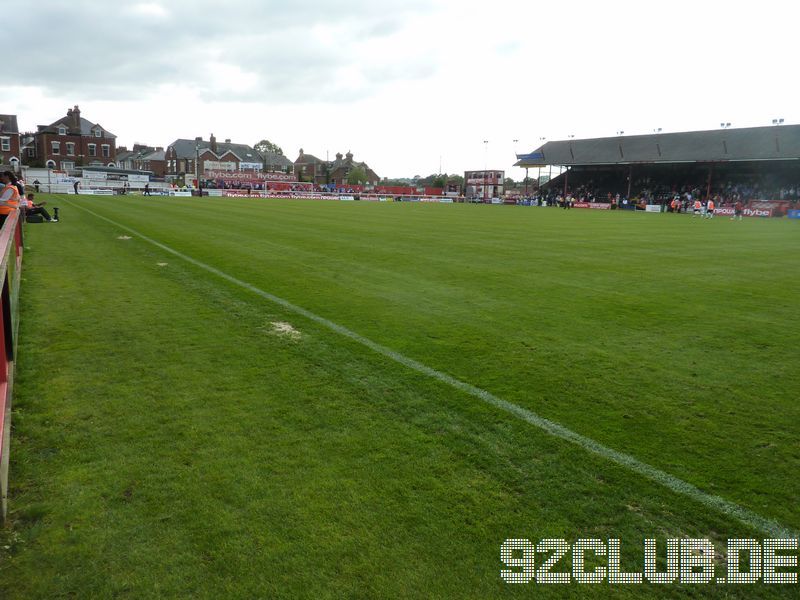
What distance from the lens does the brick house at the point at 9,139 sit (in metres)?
83.1

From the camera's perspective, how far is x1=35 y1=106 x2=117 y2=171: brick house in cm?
8938

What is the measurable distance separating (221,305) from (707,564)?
22.2ft

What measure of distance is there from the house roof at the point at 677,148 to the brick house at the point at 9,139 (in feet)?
248

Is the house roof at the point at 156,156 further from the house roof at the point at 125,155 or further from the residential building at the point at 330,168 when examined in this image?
the residential building at the point at 330,168

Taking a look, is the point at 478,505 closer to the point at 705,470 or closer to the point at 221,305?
the point at 705,470

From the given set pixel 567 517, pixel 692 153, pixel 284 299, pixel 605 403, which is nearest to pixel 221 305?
pixel 284 299

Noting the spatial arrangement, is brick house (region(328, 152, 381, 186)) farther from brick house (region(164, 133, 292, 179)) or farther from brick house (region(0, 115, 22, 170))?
brick house (region(0, 115, 22, 170))

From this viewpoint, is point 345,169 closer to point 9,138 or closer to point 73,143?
point 73,143

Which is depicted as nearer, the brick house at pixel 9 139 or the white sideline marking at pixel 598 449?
the white sideline marking at pixel 598 449

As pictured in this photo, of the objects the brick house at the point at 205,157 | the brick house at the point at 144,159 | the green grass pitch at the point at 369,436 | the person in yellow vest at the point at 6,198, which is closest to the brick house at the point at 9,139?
the brick house at the point at 144,159

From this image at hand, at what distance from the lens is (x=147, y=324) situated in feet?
22.7

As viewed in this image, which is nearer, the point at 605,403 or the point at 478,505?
the point at 478,505

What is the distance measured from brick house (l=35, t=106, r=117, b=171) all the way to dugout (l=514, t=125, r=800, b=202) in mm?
70931

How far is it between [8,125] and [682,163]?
310 ft
